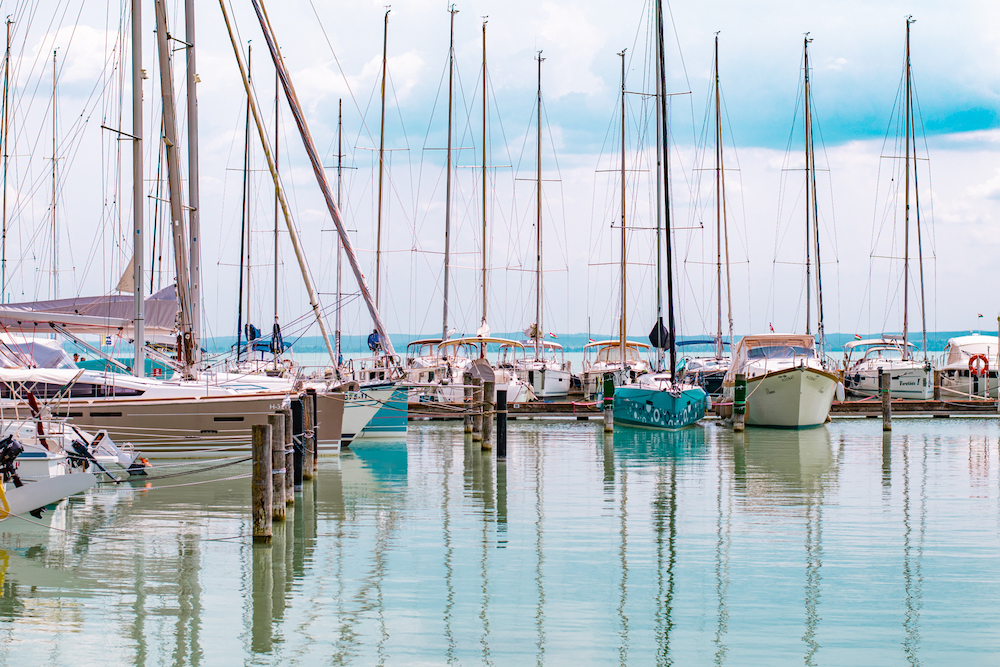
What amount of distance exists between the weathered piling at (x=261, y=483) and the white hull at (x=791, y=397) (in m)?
20.9

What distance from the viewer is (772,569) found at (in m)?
12.7

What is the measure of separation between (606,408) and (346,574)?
18537 millimetres

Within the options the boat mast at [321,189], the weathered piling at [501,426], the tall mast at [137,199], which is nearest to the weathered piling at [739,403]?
the weathered piling at [501,426]

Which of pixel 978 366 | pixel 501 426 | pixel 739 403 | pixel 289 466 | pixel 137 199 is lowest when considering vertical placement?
pixel 289 466

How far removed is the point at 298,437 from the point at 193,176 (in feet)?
28.4

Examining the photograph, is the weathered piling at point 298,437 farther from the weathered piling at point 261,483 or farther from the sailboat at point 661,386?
the sailboat at point 661,386

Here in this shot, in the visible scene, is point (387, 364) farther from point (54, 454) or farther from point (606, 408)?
point (54, 454)

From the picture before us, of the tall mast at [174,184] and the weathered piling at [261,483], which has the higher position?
the tall mast at [174,184]

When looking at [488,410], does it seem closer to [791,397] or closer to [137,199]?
[137,199]

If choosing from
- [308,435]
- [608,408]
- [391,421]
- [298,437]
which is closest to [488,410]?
[391,421]

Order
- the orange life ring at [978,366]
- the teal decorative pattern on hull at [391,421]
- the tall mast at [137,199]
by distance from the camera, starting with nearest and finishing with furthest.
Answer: the tall mast at [137,199], the teal decorative pattern on hull at [391,421], the orange life ring at [978,366]

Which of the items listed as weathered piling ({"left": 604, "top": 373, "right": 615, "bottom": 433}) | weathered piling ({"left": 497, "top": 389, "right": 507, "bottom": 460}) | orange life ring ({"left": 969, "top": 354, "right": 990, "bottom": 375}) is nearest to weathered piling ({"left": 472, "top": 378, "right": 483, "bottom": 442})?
weathered piling ({"left": 497, "top": 389, "right": 507, "bottom": 460})

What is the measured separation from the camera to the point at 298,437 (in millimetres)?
18078

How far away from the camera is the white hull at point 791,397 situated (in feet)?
103
